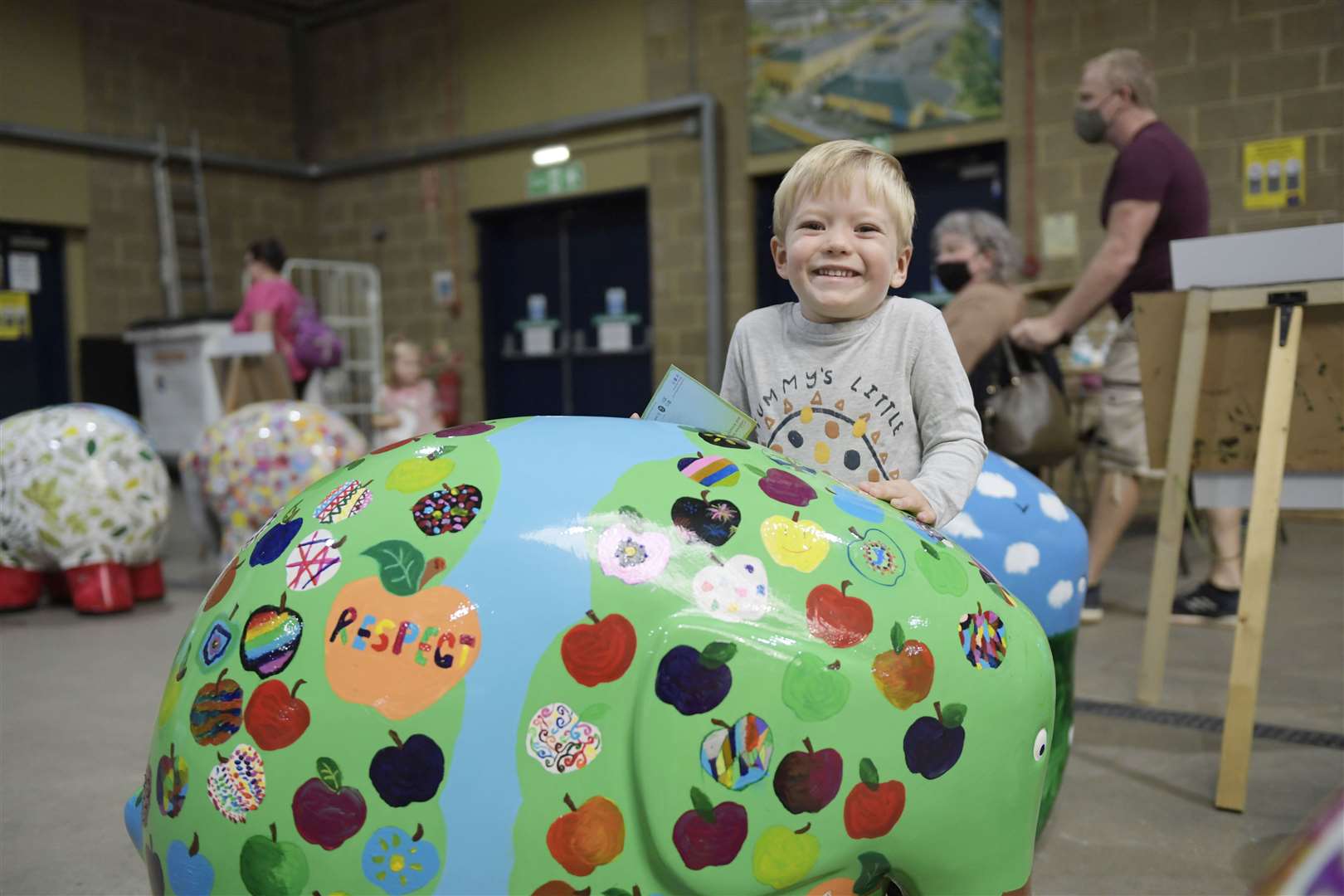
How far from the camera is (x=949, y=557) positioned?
4.10 feet

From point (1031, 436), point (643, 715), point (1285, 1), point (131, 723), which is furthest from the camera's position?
point (1285, 1)

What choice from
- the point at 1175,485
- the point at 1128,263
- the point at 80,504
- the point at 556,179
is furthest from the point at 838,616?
the point at 556,179

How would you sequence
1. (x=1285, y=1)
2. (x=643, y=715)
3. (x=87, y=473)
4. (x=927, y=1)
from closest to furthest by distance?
(x=643, y=715) < (x=87, y=473) < (x=1285, y=1) < (x=927, y=1)

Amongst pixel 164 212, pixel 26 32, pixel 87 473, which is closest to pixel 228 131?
pixel 164 212

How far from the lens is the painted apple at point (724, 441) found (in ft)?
4.16

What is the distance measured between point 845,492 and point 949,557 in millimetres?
136

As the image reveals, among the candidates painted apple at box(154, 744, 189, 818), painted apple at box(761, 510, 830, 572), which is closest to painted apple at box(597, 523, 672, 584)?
painted apple at box(761, 510, 830, 572)

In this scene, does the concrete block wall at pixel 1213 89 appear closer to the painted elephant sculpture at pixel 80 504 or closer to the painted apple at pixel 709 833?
the painted elephant sculpture at pixel 80 504

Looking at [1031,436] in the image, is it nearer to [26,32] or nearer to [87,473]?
[87,473]

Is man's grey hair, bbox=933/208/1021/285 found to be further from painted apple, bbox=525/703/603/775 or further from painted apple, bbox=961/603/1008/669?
painted apple, bbox=525/703/603/775

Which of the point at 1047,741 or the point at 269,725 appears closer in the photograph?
the point at 269,725

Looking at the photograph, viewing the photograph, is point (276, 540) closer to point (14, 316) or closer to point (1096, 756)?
point (1096, 756)

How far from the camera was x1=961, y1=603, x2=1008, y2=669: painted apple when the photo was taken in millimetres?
1169

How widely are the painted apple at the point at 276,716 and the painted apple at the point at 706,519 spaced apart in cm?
40
